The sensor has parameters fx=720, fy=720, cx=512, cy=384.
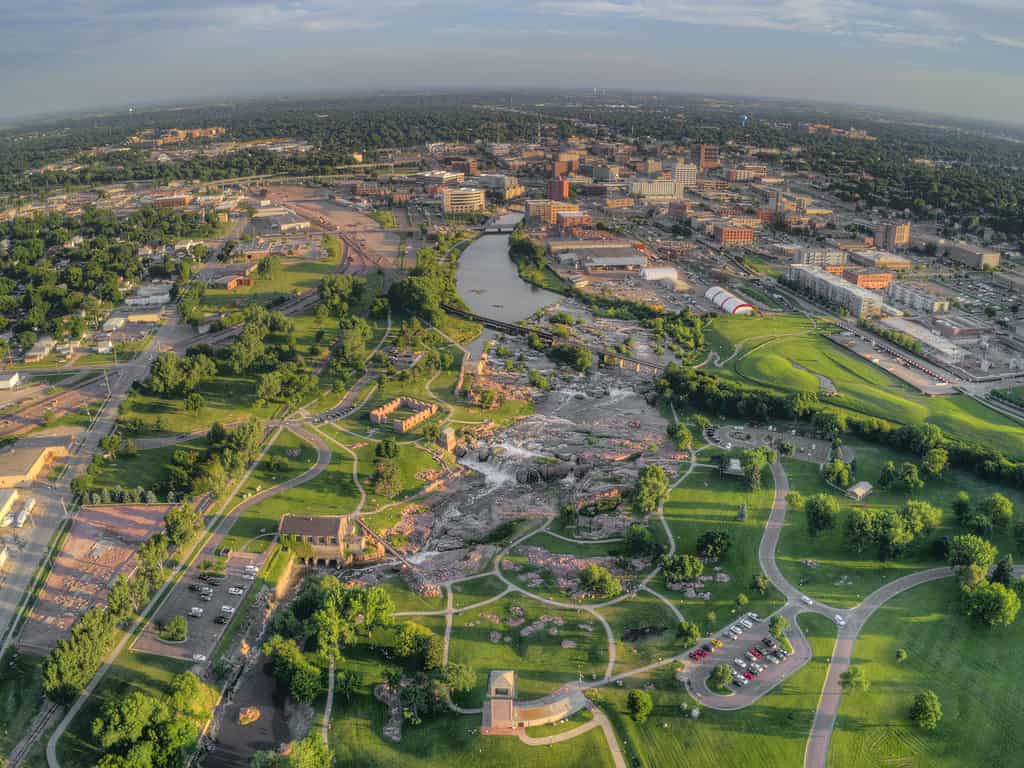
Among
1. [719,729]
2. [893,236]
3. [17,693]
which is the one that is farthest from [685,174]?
[17,693]

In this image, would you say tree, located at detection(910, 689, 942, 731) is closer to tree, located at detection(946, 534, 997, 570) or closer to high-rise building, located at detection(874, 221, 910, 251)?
tree, located at detection(946, 534, 997, 570)

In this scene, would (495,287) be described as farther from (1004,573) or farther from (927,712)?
(927,712)

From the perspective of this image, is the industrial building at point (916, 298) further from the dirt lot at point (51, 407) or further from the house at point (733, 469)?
the dirt lot at point (51, 407)

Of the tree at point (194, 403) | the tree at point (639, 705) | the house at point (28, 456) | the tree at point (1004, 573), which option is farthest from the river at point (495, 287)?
the tree at point (639, 705)

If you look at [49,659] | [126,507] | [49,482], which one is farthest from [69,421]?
[49,659]

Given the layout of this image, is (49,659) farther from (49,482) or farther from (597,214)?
(597,214)

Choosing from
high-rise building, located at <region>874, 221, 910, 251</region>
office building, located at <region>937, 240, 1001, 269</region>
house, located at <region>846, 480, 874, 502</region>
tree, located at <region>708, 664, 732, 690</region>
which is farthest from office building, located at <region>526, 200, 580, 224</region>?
tree, located at <region>708, 664, 732, 690</region>

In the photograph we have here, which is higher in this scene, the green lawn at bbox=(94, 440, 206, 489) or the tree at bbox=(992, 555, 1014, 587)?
the tree at bbox=(992, 555, 1014, 587)
